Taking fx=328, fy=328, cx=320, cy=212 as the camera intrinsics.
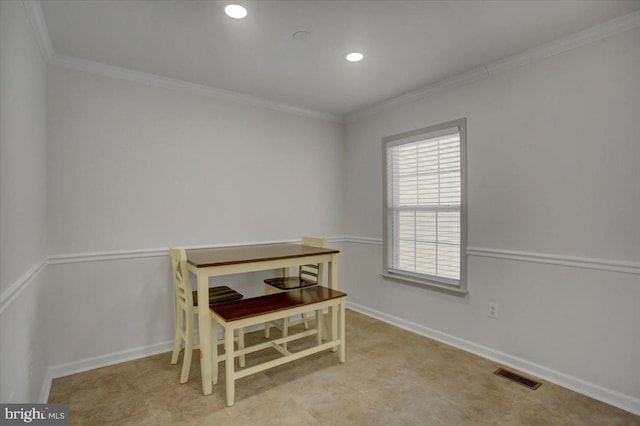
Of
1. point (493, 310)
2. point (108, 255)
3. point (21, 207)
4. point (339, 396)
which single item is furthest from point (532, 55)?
point (108, 255)

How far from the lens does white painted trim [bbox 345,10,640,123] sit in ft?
6.88

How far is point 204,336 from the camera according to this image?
229cm

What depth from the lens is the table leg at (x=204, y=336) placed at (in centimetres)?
225

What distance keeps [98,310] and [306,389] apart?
1810mm

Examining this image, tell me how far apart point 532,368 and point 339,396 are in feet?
5.00

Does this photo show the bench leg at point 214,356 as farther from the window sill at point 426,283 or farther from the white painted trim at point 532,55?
the white painted trim at point 532,55

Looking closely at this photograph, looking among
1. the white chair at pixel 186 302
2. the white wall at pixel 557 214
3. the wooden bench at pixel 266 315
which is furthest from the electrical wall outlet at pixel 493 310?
the white chair at pixel 186 302

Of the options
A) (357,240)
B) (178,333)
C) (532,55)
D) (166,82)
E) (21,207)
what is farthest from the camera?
(357,240)

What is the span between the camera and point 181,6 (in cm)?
192

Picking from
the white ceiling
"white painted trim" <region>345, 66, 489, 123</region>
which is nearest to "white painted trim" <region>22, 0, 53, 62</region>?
the white ceiling

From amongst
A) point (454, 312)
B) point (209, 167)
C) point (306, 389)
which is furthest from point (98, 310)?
point (454, 312)

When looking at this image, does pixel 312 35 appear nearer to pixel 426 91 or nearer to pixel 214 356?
pixel 426 91

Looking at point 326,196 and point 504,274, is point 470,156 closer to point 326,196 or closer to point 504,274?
point 504,274

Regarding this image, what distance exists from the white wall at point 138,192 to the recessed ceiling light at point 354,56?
1.29 m
